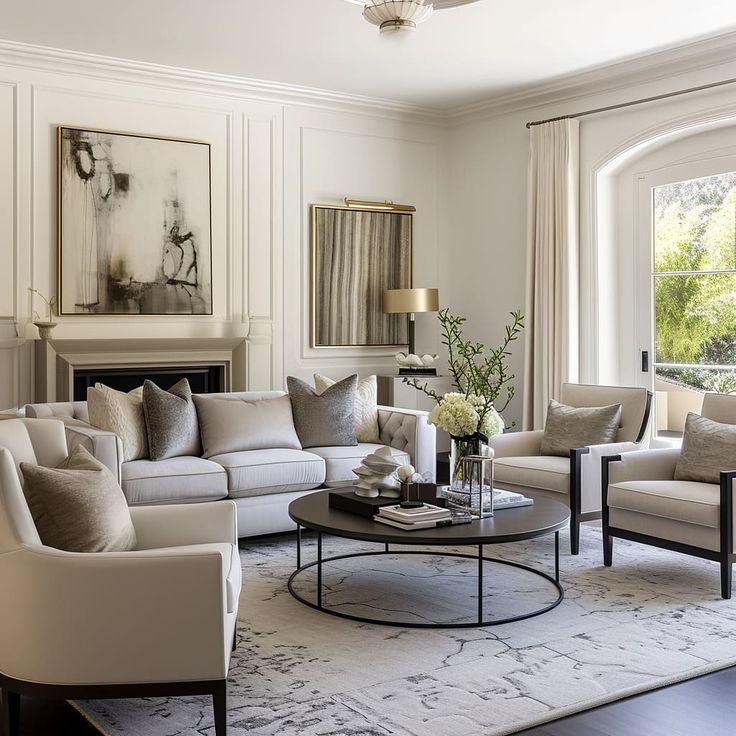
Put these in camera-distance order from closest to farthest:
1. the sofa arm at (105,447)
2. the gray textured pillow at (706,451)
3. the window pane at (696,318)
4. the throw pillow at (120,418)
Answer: the sofa arm at (105,447)
the gray textured pillow at (706,451)
the throw pillow at (120,418)
the window pane at (696,318)

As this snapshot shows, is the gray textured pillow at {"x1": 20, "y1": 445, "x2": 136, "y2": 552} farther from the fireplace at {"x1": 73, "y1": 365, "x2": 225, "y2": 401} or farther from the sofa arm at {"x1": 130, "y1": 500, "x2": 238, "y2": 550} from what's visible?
the fireplace at {"x1": 73, "y1": 365, "x2": 225, "y2": 401}

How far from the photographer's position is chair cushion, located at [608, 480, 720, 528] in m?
4.10

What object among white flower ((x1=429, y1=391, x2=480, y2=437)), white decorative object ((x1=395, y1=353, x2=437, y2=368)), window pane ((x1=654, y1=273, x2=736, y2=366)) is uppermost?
window pane ((x1=654, y1=273, x2=736, y2=366))

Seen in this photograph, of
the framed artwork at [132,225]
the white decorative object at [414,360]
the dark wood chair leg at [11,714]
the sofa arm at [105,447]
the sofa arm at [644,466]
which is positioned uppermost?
the framed artwork at [132,225]

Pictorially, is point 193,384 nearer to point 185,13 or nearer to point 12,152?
point 12,152

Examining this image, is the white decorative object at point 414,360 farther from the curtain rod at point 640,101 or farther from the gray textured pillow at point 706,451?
the gray textured pillow at point 706,451

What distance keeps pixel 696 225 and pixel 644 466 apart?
2.22m

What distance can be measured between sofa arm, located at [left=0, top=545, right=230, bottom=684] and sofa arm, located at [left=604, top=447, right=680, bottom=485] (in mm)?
2615

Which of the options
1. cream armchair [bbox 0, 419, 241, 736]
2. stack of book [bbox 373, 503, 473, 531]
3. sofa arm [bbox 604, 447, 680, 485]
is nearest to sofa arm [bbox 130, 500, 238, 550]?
cream armchair [bbox 0, 419, 241, 736]

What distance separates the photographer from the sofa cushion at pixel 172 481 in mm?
4590

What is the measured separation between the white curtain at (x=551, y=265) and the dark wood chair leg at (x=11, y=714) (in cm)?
484

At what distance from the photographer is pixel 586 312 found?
6727 millimetres

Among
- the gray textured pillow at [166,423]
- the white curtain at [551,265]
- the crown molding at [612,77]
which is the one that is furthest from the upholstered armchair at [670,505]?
the crown molding at [612,77]

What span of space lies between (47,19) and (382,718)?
4474mm
